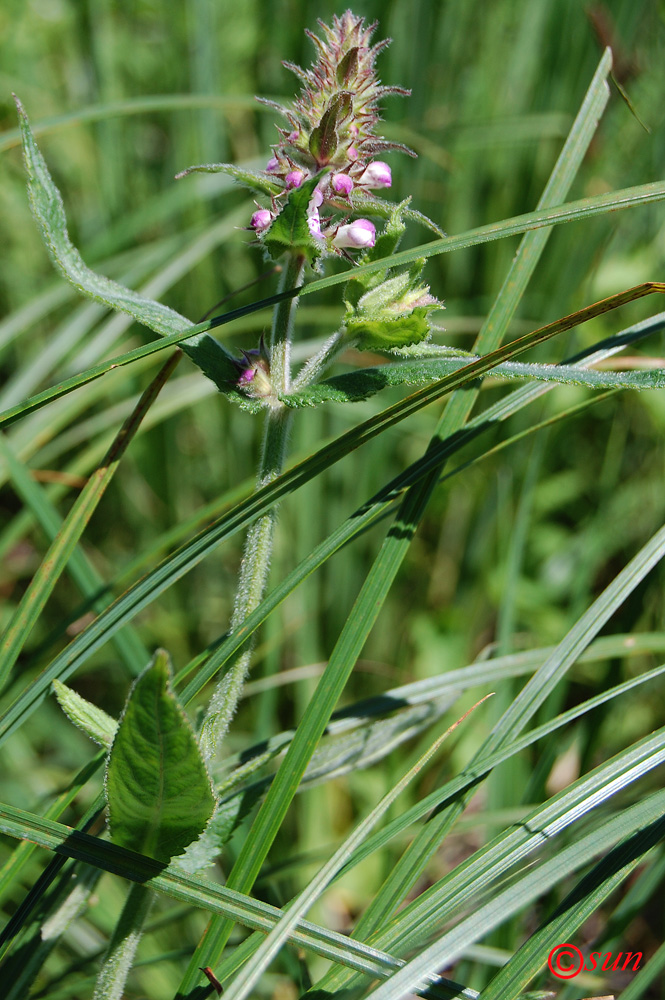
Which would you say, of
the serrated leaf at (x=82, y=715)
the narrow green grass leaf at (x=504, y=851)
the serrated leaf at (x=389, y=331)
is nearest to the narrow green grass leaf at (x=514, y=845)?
the narrow green grass leaf at (x=504, y=851)

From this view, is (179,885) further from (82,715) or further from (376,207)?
(376,207)

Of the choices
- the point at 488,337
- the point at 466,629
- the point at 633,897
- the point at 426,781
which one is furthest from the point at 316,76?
the point at 426,781

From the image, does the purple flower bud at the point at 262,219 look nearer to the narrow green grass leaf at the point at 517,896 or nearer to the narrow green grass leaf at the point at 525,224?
the narrow green grass leaf at the point at 525,224

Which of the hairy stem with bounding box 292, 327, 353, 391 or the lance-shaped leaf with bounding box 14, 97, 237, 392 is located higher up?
the hairy stem with bounding box 292, 327, 353, 391

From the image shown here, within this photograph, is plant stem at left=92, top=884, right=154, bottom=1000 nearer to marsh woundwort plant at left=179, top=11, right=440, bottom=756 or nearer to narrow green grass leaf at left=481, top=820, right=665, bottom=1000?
marsh woundwort plant at left=179, top=11, right=440, bottom=756

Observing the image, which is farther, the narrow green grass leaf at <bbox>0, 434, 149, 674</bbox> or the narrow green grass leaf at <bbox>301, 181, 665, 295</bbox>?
the narrow green grass leaf at <bbox>0, 434, 149, 674</bbox>

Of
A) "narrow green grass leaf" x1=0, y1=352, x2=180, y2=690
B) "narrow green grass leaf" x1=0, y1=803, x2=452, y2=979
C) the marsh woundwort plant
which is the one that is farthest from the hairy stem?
"narrow green grass leaf" x1=0, y1=803, x2=452, y2=979

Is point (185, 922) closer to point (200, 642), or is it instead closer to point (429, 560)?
point (200, 642)

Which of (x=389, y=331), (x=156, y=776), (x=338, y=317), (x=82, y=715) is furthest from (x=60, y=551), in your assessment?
(x=338, y=317)
